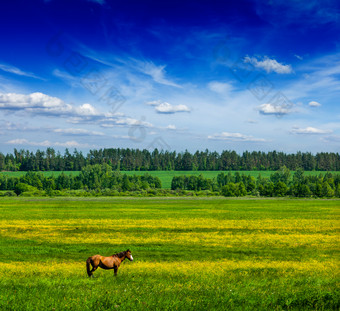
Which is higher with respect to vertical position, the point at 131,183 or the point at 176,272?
the point at 176,272

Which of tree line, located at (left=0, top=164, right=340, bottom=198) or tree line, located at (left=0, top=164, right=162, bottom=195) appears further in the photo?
tree line, located at (left=0, top=164, right=162, bottom=195)

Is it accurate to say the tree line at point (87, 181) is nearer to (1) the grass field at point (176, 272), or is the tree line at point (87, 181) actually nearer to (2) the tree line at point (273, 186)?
(2) the tree line at point (273, 186)

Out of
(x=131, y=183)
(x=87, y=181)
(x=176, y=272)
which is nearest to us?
(x=176, y=272)

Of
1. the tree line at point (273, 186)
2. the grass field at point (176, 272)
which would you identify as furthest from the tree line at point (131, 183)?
the grass field at point (176, 272)

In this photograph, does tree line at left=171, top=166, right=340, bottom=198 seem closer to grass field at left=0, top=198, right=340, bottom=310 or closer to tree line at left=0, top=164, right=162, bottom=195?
tree line at left=0, top=164, right=162, bottom=195

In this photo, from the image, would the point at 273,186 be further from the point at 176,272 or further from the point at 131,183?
the point at 176,272

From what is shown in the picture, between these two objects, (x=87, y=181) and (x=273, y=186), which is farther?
(x=87, y=181)

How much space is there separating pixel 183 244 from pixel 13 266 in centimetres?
1349

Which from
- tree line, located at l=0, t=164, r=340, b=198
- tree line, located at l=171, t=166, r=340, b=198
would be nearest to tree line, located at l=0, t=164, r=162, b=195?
tree line, located at l=0, t=164, r=340, b=198

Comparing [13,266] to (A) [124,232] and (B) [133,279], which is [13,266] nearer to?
(B) [133,279]

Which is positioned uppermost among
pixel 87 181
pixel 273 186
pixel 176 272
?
pixel 176 272

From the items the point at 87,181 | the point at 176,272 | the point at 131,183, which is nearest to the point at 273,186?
the point at 131,183

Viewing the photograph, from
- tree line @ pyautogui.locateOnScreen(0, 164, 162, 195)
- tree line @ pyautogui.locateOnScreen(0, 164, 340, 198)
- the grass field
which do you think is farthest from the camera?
tree line @ pyautogui.locateOnScreen(0, 164, 162, 195)

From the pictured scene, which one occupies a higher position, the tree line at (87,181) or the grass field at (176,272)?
the grass field at (176,272)
